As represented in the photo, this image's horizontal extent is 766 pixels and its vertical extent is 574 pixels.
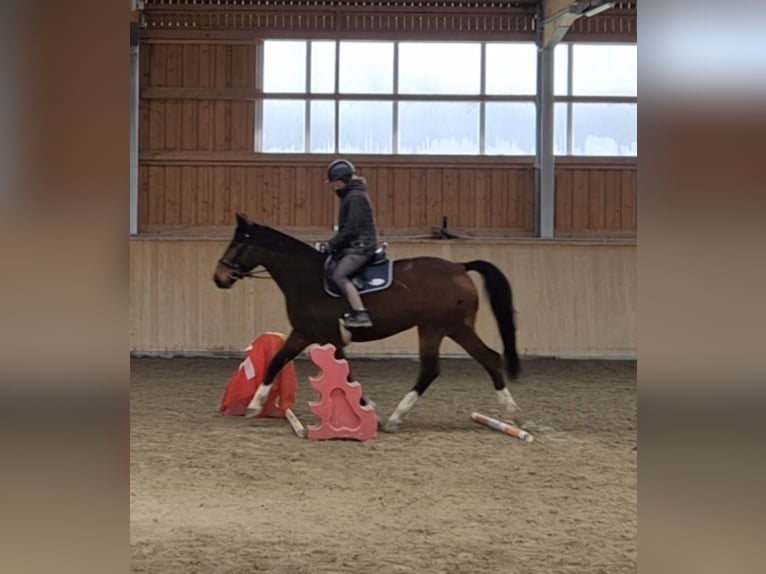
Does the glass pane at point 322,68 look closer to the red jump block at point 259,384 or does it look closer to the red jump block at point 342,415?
the red jump block at point 259,384

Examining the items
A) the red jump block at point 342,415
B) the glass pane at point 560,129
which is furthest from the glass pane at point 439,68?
the red jump block at point 342,415

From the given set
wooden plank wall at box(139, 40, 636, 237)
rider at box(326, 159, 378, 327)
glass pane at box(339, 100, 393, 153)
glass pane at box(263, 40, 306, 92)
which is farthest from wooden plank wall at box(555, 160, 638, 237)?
rider at box(326, 159, 378, 327)

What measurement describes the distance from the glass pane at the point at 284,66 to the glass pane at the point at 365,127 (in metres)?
0.78

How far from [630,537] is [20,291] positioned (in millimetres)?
3484

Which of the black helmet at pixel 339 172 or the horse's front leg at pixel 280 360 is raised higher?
the black helmet at pixel 339 172

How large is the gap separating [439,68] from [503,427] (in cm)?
837

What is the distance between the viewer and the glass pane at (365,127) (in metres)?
13.6

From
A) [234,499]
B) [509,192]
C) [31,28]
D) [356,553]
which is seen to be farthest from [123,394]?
[509,192]

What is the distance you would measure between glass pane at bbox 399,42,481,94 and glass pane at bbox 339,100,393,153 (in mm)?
481

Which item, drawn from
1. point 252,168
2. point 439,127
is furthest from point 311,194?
point 439,127

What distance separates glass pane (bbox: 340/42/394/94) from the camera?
44.7ft

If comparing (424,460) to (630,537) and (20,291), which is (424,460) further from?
(20,291)

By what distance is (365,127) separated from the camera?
44.8 ft

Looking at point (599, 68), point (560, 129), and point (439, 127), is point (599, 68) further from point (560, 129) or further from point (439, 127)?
point (439, 127)
